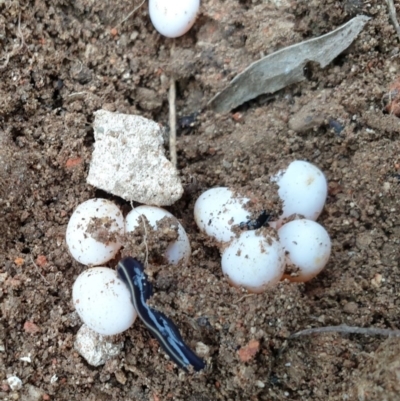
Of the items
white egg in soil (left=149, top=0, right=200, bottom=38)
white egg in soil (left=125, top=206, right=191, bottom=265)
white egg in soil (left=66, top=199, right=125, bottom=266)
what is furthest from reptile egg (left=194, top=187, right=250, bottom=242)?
white egg in soil (left=149, top=0, right=200, bottom=38)

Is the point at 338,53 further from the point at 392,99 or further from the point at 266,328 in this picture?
the point at 266,328

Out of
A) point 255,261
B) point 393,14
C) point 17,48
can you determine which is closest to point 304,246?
point 255,261

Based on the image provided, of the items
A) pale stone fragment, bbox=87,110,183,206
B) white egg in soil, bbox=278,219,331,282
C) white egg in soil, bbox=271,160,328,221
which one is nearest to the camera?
white egg in soil, bbox=278,219,331,282

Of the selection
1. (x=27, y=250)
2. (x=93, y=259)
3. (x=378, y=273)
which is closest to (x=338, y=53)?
(x=378, y=273)

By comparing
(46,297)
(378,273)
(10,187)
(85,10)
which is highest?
(85,10)

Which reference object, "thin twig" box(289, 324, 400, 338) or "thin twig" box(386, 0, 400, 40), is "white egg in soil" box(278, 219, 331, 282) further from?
"thin twig" box(386, 0, 400, 40)

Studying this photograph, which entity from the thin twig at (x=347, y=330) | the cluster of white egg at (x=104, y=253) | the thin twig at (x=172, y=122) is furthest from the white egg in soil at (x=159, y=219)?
the thin twig at (x=347, y=330)
